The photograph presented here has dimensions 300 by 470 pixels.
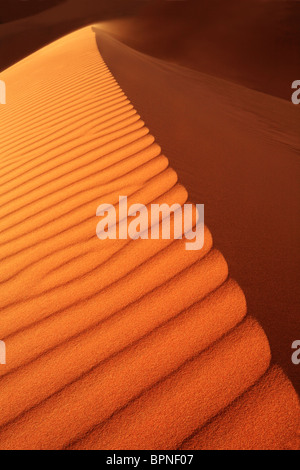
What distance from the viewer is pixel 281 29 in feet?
36.1

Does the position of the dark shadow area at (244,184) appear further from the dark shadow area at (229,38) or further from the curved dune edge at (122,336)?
the dark shadow area at (229,38)

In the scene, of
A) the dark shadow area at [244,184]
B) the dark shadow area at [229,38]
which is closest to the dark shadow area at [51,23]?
the dark shadow area at [229,38]

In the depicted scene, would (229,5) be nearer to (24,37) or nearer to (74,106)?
(24,37)

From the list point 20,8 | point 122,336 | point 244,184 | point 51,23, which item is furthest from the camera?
point 20,8

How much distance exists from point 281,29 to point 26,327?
12.2 m

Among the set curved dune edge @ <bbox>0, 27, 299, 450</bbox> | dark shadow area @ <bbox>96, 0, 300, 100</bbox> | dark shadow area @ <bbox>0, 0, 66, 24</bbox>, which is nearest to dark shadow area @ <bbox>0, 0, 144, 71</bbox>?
dark shadow area @ <bbox>0, 0, 66, 24</bbox>

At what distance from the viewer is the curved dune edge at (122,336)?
1.13m

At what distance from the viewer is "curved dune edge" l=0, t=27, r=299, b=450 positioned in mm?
1128

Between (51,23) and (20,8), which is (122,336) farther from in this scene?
(20,8)

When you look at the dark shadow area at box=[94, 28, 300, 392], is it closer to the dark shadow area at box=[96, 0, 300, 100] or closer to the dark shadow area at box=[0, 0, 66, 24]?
the dark shadow area at box=[96, 0, 300, 100]

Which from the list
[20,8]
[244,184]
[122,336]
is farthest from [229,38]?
[20,8]

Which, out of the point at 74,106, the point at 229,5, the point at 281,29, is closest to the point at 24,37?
the point at 229,5

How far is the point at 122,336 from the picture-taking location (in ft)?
4.52

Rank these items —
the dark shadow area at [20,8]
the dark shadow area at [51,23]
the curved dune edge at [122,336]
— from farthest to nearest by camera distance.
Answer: the dark shadow area at [20,8] < the dark shadow area at [51,23] < the curved dune edge at [122,336]
